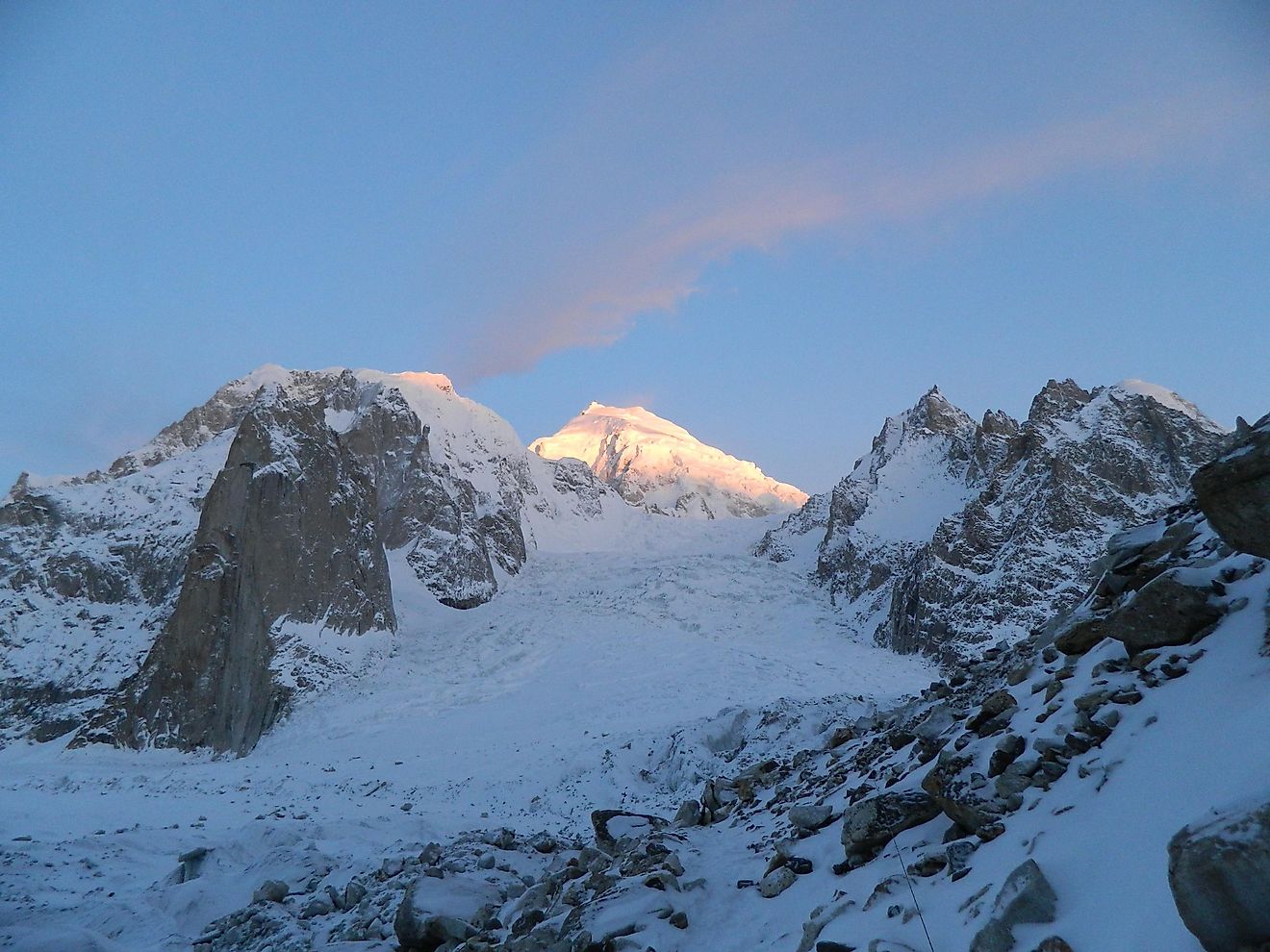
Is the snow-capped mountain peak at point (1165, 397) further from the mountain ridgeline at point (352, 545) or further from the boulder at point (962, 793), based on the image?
the boulder at point (962, 793)

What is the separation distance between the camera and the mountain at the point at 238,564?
4381 centimetres

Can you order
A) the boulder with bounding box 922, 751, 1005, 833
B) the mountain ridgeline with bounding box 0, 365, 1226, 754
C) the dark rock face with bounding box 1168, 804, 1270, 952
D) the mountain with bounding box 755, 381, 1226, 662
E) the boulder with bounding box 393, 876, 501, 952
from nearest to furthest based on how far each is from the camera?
the dark rock face with bounding box 1168, 804, 1270, 952 → the boulder with bounding box 922, 751, 1005, 833 → the boulder with bounding box 393, 876, 501, 952 → the mountain ridgeline with bounding box 0, 365, 1226, 754 → the mountain with bounding box 755, 381, 1226, 662

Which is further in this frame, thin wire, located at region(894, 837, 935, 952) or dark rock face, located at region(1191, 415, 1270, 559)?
dark rock face, located at region(1191, 415, 1270, 559)

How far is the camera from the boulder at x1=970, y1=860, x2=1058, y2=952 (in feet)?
15.1

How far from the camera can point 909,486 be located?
6856 cm

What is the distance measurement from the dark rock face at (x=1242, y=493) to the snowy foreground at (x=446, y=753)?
1301 cm

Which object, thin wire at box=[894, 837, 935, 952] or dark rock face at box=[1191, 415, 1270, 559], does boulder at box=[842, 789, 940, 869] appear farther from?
dark rock face at box=[1191, 415, 1270, 559]

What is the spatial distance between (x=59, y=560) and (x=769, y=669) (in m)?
54.3

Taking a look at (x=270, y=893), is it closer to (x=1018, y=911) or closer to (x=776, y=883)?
(x=776, y=883)

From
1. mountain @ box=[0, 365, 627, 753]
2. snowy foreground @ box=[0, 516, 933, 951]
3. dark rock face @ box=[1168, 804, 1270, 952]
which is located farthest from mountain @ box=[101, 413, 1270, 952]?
mountain @ box=[0, 365, 627, 753]

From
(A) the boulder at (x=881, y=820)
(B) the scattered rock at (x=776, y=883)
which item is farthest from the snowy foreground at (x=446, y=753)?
(A) the boulder at (x=881, y=820)

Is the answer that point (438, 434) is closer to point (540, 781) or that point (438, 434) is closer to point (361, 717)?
point (361, 717)

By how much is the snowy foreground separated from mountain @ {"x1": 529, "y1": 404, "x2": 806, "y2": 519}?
215 feet

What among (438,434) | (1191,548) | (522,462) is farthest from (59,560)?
(1191,548)
